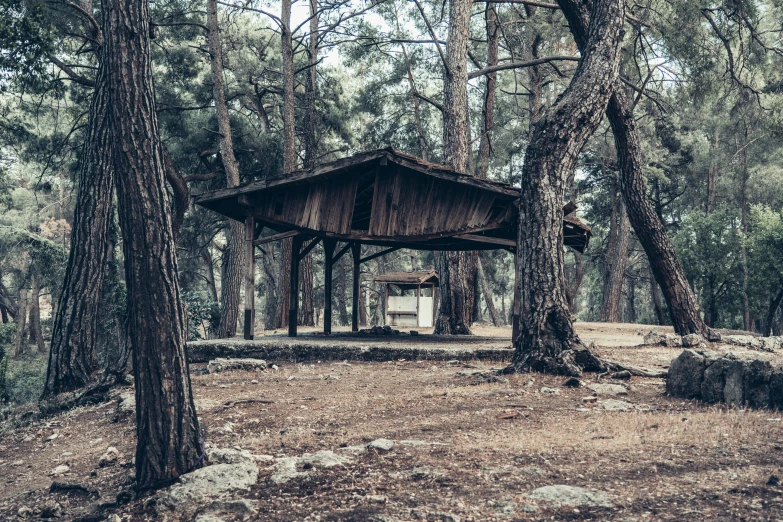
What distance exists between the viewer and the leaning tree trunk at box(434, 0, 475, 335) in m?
15.6

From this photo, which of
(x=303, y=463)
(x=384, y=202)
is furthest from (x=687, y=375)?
(x=384, y=202)

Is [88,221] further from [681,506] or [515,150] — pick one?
[515,150]

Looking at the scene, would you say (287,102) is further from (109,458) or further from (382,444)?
(382,444)

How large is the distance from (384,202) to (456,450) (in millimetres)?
8056

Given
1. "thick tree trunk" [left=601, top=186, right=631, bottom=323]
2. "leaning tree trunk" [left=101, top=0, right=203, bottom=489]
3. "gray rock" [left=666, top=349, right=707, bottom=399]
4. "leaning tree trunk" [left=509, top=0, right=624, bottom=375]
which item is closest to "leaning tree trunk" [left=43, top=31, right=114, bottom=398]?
"leaning tree trunk" [left=101, top=0, right=203, bottom=489]

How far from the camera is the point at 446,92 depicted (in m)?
16.0

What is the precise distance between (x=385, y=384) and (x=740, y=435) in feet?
16.1

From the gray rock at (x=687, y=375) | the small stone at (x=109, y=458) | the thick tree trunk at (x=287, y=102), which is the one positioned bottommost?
the small stone at (x=109, y=458)

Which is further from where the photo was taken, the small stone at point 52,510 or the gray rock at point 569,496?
the small stone at point 52,510

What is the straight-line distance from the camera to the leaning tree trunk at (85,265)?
36.1 ft

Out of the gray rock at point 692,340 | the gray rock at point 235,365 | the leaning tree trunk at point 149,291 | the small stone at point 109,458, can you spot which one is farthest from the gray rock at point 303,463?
the gray rock at point 692,340

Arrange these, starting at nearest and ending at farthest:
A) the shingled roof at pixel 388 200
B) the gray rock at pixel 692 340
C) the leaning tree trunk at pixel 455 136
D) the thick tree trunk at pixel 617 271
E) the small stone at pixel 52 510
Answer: the small stone at pixel 52 510, the shingled roof at pixel 388 200, the gray rock at pixel 692 340, the leaning tree trunk at pixel 455 136, the thick tree trunk at pixel 617 271

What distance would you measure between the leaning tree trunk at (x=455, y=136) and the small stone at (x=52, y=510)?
11.7 meters

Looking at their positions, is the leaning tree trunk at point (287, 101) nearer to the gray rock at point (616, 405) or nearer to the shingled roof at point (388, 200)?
the shingled roof at point (388, 200)
